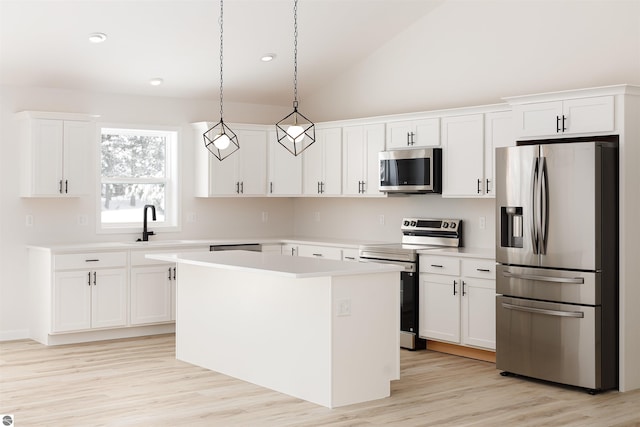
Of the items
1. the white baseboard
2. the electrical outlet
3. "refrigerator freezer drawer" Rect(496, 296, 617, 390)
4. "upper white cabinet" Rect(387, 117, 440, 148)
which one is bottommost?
the white baseboard

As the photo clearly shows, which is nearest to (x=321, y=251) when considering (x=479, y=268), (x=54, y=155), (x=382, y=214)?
(x=382, y=214)

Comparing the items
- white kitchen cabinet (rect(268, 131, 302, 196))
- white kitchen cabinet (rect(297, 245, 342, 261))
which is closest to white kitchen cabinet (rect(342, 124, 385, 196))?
white kitchen cabinet (rect(297, 245, 342, 261))

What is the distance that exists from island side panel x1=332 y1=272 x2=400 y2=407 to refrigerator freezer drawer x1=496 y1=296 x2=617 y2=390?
107 centimetres

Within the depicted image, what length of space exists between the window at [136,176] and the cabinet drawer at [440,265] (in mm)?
2931

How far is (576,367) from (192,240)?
14.0ft

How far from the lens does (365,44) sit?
818 cm

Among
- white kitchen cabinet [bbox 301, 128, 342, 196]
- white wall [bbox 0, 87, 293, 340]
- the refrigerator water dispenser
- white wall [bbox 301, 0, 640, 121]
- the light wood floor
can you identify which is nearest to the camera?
the light wood floor

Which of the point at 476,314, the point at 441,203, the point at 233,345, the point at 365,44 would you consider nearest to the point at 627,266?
the point at 476,314

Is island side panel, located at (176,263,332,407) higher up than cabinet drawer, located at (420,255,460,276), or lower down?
lower down

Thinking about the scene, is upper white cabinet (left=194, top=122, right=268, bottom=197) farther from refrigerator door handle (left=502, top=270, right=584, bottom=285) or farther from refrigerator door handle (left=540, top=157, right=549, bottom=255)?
refrigerator door handle (left=540, top=157, right=549, bottom=255)

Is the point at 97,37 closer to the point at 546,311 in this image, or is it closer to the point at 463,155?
the point at 463,155

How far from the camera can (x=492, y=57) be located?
729 centimetres

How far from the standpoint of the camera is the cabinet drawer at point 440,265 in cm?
688

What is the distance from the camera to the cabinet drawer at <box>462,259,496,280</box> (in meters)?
6.60
